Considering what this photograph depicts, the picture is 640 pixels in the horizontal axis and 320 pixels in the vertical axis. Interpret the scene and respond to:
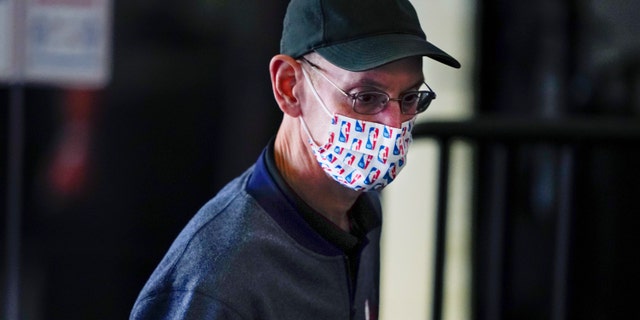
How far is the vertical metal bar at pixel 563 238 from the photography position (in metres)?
2.83

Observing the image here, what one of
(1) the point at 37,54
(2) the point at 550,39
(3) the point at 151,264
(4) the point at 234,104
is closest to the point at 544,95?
(2) the point at 550,39

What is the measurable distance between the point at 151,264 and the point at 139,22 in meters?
0.59

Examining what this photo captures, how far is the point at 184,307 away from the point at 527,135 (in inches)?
61.5

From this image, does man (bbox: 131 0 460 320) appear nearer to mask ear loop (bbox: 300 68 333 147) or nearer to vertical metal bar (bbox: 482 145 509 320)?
mask ear loop (bbox: 300 68 333 147)

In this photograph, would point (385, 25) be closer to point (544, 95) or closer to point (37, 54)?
point (37, 54)

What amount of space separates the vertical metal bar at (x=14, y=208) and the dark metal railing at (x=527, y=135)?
1.01 meters

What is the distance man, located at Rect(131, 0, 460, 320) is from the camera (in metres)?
1.46

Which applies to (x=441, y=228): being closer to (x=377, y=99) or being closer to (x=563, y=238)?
(x=563, y=238)

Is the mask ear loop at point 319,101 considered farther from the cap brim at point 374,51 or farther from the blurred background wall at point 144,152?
the blurred background wall at point 144,152

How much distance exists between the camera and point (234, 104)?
2691 millimetres

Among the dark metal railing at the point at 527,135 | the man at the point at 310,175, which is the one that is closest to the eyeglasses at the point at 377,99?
the man at the point at 310,175

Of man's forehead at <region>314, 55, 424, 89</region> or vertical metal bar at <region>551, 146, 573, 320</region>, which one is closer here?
man's forehead at <region>314, 55, 424, 89</region>

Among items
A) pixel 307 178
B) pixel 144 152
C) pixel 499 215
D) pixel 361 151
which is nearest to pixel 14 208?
pixel 144 152

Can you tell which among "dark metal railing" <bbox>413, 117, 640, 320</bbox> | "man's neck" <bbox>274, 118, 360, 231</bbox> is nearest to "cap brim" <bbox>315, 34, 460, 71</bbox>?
"man's neck" <bbox>274, 118, 360, 231</bbox>
